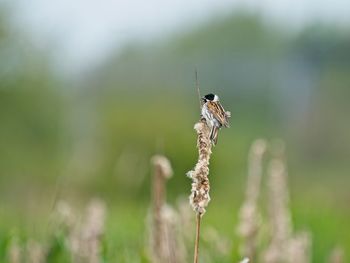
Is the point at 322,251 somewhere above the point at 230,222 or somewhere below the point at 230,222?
below

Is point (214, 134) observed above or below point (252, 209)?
below

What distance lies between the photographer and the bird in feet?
6.31

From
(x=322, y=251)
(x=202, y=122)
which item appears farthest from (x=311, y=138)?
(x=202, y=122)

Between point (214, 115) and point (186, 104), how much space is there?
207ft

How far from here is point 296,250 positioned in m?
3.49

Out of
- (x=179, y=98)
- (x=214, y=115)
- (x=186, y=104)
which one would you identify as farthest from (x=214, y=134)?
(x=186, y=104)

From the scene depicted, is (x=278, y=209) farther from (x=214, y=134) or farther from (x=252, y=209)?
(x=214, y=134)

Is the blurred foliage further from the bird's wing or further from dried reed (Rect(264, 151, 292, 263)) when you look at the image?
the bird's wing

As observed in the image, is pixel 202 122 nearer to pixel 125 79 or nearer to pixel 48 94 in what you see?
pixel 48 94

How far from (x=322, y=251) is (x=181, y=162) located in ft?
89.0

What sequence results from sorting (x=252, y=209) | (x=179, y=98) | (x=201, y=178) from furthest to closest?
(x=179, y=98), (x=252, y=209), (x=201, y=178)

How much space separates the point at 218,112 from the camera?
76.2 inches

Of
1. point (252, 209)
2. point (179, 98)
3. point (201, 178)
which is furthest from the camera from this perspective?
point (179, 98)

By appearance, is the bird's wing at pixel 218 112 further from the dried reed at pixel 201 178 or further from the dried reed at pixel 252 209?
the dried reed at pixel 252 209
